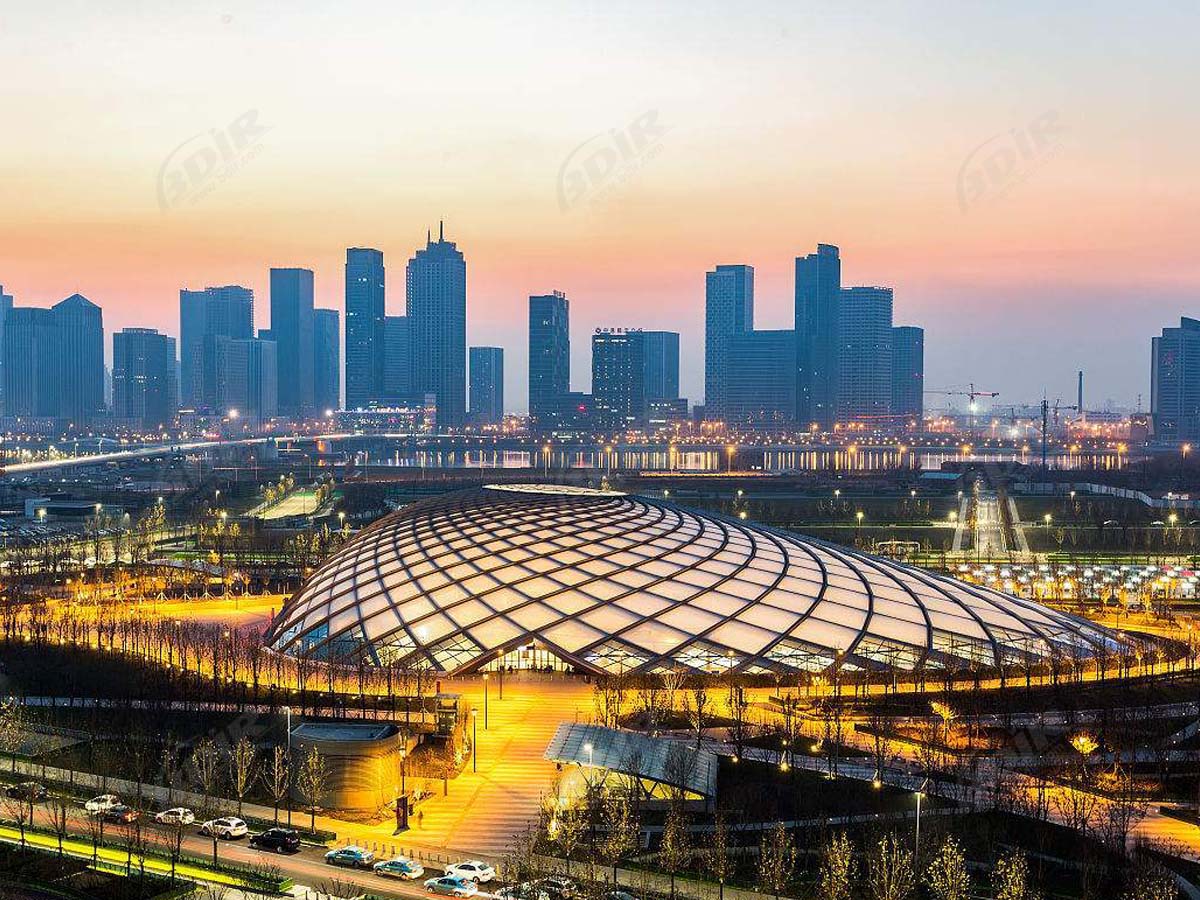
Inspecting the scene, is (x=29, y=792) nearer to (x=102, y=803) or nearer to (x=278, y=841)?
(x=102, y=803)

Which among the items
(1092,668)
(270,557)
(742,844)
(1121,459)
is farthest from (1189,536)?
(1121,459)

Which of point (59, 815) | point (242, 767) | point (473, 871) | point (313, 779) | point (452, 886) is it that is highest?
point (242, 767)

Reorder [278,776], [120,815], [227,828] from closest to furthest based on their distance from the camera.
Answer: [227,828] → [120,815] → [278,776]

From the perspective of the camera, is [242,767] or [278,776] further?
[278,776]

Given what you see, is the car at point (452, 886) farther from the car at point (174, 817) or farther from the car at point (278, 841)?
the car at point (174, 817)

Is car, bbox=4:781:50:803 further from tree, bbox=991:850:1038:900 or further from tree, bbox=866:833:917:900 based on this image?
tree, bbox=991:850:1038:900

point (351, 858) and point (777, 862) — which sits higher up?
point (777, 862)

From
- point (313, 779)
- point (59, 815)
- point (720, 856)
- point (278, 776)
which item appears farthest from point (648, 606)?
point (59, 815)

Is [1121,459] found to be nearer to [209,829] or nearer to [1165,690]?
[1165,690]
